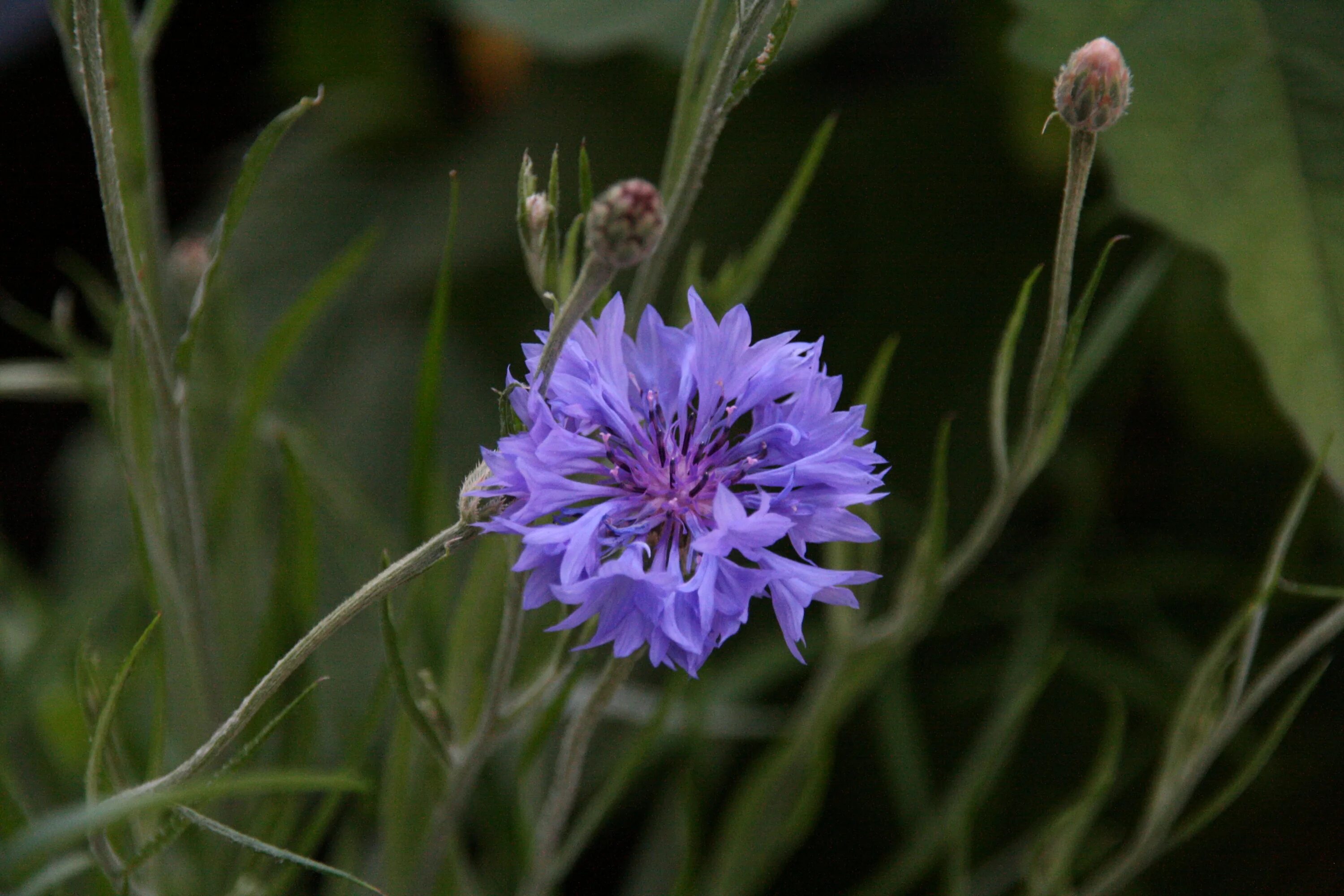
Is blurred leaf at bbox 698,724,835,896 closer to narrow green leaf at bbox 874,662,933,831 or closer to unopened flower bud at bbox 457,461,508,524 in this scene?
narrow green leaf at bbox 874,662,933,831

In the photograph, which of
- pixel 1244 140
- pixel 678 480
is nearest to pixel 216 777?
pixel 678 480

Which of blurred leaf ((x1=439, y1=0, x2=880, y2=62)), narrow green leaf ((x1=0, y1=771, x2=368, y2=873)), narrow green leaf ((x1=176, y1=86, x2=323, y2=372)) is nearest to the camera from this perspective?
narrow green leaf ((x1=0, y1=771, x2=368, y2=873))

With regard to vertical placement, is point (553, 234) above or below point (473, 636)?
above

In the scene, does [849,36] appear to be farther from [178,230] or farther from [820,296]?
[178,230]

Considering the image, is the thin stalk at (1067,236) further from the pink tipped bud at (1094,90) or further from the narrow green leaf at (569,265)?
the narrow green leaf at (569,265)

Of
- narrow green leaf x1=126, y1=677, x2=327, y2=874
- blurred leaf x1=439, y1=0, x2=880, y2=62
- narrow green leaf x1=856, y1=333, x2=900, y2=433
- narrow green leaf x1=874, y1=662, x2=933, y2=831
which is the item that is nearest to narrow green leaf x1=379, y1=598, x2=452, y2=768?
narrow green leaf x1=126, y1=677, x2=327, y2=874

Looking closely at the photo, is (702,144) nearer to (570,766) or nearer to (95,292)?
(570,766)
